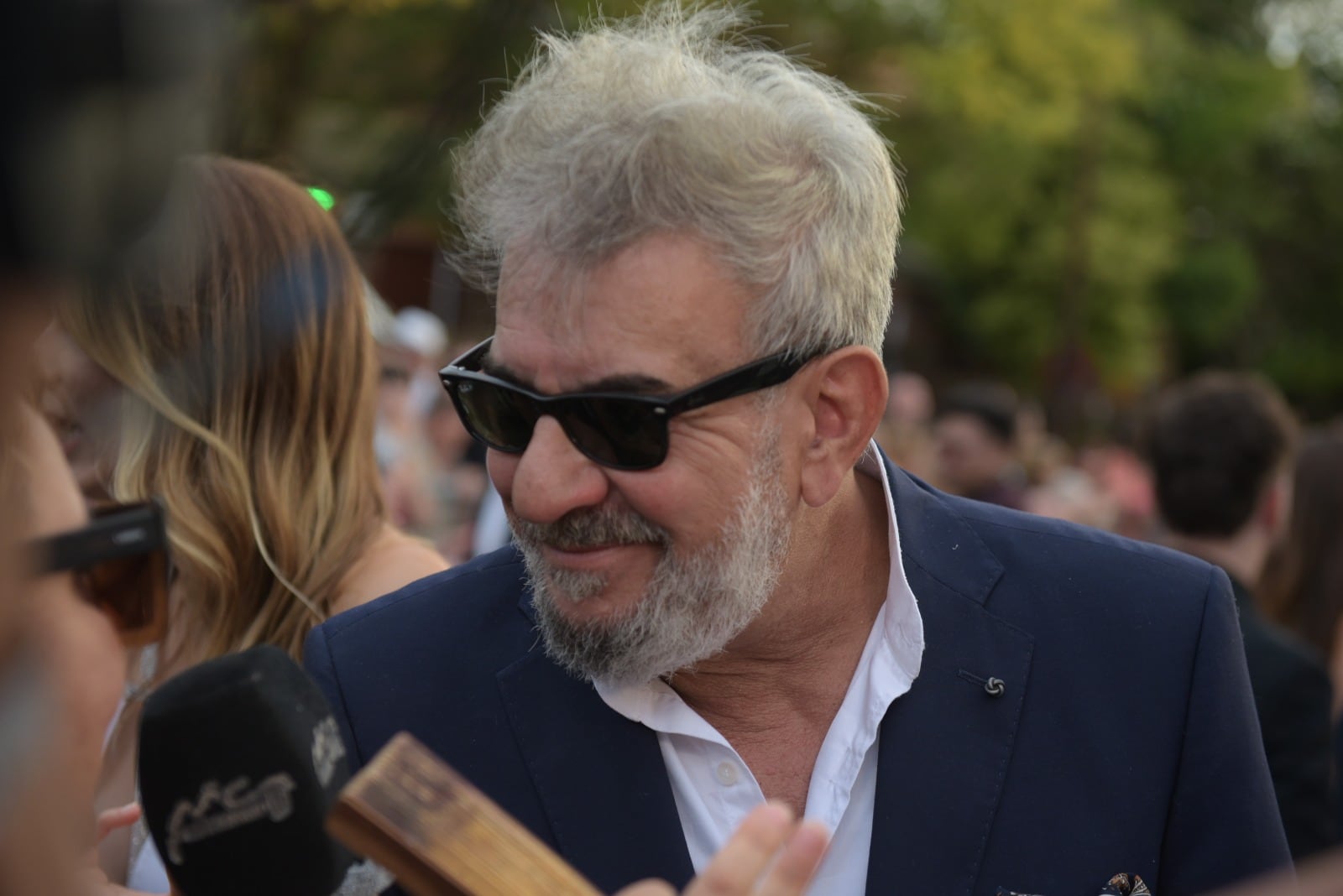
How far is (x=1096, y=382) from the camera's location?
32.3 m

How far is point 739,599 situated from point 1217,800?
34.0 inches

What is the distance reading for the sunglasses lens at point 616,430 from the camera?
2107 mm

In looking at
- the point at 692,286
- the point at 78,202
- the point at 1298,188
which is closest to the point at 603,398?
the point at 692,286

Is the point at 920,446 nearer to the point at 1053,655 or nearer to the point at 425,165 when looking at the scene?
the point at 425,165

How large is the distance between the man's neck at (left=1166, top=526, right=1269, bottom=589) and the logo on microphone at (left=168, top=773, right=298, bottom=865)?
3.58m

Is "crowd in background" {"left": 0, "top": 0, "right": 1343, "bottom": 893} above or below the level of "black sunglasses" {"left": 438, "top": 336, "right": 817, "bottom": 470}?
below

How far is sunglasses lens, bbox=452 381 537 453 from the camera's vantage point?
2.17 m

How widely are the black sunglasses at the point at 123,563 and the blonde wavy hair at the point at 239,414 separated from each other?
128 cm

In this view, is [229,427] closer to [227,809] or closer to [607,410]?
[607,410]

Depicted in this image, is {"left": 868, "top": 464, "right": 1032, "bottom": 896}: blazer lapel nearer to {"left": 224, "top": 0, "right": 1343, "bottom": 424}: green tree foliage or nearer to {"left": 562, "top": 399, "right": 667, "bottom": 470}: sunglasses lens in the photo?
{"left": 562, "top": 399, "right": 667, "bottom": 470}: sunglasses lens

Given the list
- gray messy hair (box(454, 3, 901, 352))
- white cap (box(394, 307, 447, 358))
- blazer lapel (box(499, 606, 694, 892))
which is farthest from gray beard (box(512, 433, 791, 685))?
white cap (box(394, 307, 447, 358))

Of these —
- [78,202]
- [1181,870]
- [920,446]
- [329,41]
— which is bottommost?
[920,446]

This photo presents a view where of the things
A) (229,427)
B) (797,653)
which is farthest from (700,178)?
(229,427)

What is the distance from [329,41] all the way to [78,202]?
49.3 feet
